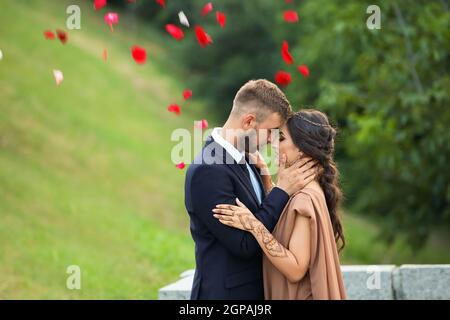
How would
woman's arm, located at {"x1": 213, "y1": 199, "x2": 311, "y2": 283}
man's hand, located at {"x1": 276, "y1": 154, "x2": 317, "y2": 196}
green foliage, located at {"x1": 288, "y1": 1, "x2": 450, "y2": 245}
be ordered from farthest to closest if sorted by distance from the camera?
green foliage, located at {"x1": 288, "y1": 1, "x2": 450, "y2": 245} < man's hand, located at {"x1": 276, "y1": 154, "x2": 317, "y2": 196} < woman's arm, located at {"x1": 213, "y1": 199, "x2": 311, "y2": 283}

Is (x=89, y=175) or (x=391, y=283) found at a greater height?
(x=89, y=175)

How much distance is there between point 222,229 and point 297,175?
1.78 feet

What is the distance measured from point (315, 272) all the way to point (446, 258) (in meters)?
16.6

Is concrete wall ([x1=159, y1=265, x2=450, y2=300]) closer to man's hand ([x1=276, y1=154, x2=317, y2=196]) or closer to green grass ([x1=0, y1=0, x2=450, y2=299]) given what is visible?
man's hand ([x1=276, y1=154, x2=317, y2=196])

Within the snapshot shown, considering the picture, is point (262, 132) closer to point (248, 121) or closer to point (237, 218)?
point (248, 121)

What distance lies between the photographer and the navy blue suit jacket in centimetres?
424

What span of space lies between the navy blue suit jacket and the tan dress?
0.07m

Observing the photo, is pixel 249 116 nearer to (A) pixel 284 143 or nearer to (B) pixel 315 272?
(A) pixel 284 143

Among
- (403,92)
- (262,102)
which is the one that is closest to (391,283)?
(262,102)

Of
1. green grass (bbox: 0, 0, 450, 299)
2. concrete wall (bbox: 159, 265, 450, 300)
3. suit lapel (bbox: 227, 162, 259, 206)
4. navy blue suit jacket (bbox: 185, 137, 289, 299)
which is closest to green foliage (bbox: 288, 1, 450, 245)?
green grass (bbox: 0, 0, 450, 299)

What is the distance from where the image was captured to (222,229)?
4.21m

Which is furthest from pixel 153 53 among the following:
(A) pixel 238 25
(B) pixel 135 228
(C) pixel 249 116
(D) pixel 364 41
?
(C) pixel 249 116

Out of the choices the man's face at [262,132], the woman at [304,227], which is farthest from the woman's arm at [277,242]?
the man's face at [262,132]

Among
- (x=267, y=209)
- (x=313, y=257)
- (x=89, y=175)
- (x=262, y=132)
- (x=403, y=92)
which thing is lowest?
(x=313, y=257)
